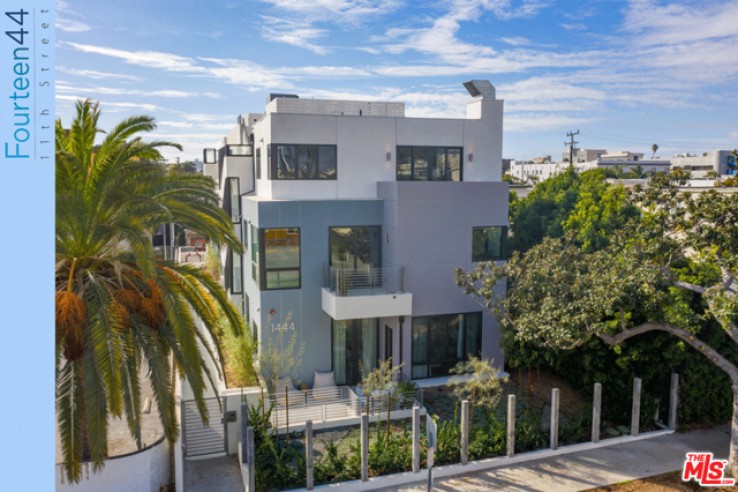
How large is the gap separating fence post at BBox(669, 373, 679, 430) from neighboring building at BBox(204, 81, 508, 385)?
535 cm

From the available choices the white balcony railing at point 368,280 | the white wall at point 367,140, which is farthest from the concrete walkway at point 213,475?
the white wall at point 367,140

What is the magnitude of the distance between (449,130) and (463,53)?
2615 millimetres

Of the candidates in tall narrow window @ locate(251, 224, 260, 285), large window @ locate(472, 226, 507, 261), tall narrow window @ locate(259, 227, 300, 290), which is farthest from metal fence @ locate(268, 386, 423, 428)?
large window @ locate(472, 226, 507, 261)

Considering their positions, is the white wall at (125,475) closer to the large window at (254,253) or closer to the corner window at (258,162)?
the large window at (254,253)

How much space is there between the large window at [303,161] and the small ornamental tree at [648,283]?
6587 mm

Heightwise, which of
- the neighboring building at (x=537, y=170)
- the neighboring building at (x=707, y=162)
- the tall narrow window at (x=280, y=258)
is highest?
the neighboring building at (x=537, y=170)

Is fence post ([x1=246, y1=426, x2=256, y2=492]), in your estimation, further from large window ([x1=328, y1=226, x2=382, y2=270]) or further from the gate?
large window ([x1=328, y1=226, x2=382, y2=270])

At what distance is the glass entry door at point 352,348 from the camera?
18.5m

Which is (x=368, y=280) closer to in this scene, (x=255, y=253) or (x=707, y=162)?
(x=255, y=253)

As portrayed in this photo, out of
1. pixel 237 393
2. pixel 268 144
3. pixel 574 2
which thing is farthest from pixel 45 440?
pixel 574 2

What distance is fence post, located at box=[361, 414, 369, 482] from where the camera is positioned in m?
12.4

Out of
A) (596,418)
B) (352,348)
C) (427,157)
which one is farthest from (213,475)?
(427,157)

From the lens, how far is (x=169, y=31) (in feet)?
39.8

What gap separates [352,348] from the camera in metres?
18.7
